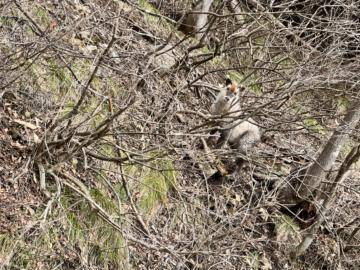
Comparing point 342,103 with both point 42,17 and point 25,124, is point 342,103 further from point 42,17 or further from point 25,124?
point 25,124

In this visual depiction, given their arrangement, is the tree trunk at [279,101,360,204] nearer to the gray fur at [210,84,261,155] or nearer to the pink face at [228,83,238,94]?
the gray fur at [210,84,261,155]

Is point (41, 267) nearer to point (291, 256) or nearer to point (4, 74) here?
point (4, 74)

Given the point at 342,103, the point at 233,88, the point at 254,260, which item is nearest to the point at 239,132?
the point at 233,88

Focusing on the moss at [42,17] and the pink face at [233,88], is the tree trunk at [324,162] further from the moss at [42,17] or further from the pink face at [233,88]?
the moss at [42,17]

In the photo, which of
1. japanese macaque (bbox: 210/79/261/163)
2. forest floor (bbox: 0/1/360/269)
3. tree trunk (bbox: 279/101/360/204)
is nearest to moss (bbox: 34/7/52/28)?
forest floor (bbox: 0/1/360/269)

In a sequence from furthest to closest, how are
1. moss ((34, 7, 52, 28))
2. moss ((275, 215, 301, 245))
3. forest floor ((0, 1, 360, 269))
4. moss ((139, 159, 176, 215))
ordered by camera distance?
moss ((275, 215, 301, 245)) < moss ((34, 7, 52, 28)) < moss ((139, 159, 176, 215)) < forest floor ((0, 1, 360, 269))

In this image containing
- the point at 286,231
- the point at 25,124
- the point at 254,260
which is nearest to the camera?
the point at 25,124

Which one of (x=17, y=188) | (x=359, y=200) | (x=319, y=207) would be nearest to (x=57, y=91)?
(x=17, y=188)

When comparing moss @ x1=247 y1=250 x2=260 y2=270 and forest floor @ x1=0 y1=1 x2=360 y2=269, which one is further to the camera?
moss @ x1=247 y1=250 x2=260 y2=270

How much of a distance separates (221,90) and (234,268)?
86.8 inches

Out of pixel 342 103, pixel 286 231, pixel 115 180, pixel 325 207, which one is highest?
pixel 115 180

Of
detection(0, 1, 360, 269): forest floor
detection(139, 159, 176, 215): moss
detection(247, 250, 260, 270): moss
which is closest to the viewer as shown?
detection(0, 1, 360, 269): forest floor

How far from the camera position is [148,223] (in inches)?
206

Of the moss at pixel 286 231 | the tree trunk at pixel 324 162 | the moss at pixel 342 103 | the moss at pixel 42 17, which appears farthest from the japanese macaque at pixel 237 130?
the moss at pixel 342 103
